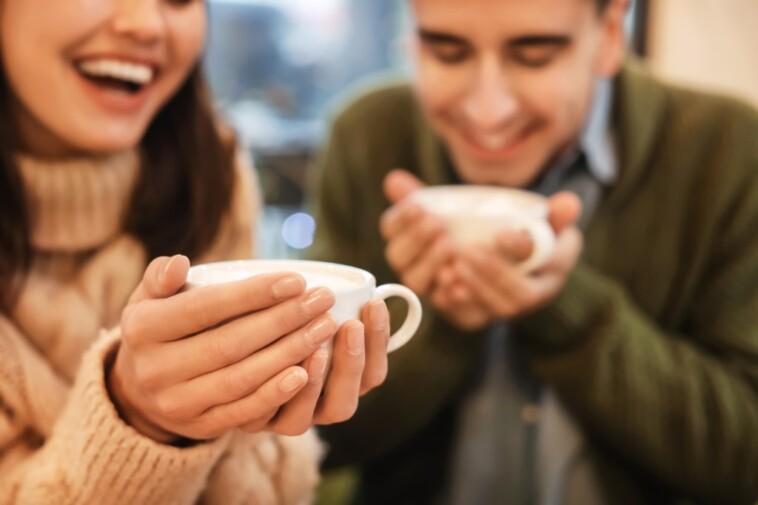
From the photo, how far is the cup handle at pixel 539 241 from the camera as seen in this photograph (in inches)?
32.9

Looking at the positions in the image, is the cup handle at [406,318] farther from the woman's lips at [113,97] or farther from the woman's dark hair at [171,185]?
the woman's lips at [113,97]

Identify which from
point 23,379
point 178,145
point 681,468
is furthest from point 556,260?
point 23,379

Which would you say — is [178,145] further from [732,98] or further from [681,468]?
[732,98]

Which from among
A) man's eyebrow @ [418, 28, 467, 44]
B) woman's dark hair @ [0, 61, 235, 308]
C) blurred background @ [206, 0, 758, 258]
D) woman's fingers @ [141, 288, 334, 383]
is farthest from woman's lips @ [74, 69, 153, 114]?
blurred background @ [206, 0, 758, 258]

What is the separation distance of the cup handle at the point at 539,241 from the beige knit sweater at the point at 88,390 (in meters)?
0.33

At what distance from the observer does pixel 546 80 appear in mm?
1091

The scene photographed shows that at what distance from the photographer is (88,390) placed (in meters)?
0.57

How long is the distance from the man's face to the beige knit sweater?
402 millimetres

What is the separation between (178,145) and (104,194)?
0.48 feet

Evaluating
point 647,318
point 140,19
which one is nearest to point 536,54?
point 647,318

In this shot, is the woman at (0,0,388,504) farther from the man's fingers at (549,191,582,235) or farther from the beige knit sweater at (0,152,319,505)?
the man's fingers at (549,191,582,235)

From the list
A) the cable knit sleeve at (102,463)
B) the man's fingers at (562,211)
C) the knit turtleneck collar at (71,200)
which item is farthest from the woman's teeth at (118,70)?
the man's fingers at (562,211)

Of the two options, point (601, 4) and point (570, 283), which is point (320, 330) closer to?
point (570, 283)

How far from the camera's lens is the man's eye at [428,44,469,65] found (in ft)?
3.54
